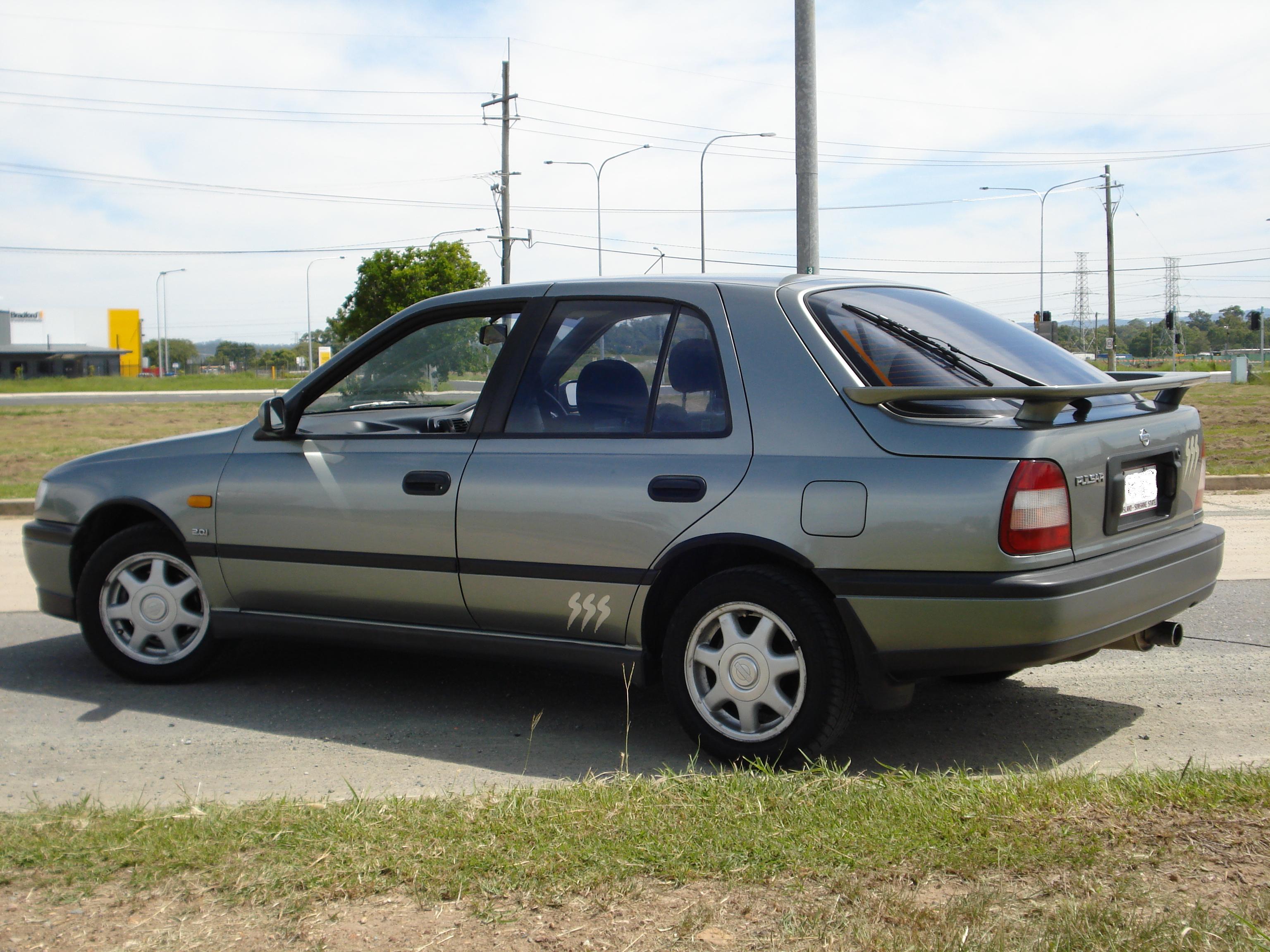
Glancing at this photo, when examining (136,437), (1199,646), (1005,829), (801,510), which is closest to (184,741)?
(801,510)

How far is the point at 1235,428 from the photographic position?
21.0 meters

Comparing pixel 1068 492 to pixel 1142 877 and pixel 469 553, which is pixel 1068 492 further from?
pixel 469 553

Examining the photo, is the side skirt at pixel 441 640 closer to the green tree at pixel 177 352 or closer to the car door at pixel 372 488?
the car door at pixel 372 488

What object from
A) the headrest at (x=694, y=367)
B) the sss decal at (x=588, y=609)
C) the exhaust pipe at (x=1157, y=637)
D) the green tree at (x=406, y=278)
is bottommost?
the exhaust pipe at (x=1157, y=637)

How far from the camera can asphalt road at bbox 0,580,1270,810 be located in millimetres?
4164

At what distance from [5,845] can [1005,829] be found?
8.54 ft

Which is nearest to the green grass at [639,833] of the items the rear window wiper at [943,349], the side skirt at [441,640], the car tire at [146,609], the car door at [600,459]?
the side skirt at [441,640]

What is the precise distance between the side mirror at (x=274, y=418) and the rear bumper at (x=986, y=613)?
7.92 feet

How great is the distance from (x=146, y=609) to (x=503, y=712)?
1.71 m

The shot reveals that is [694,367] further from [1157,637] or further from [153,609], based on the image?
[153,609]

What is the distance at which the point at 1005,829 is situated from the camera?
3.15 meters

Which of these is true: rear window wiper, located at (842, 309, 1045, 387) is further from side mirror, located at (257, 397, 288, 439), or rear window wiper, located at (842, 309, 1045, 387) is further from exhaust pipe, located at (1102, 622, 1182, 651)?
side mirror, located at (257, 397, 288, 439)

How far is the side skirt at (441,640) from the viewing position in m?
4.34

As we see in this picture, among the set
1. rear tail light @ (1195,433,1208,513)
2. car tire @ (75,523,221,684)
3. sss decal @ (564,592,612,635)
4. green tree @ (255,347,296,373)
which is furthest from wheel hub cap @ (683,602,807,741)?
green tree @ (255,347,296,373)
